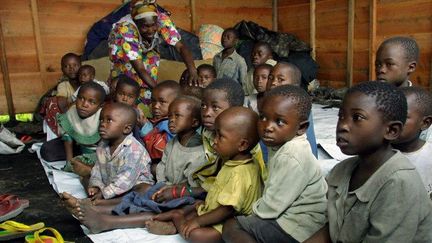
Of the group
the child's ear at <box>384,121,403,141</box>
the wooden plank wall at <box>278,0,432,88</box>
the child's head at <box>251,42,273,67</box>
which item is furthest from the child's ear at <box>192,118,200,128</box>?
the wooden plank wall at <box>278,0,432,88</box>

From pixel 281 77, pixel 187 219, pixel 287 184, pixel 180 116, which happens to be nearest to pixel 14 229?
pixel 187 219

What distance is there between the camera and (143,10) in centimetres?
320

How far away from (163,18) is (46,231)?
7.04 feet

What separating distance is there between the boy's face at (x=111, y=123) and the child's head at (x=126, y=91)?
2.11ft

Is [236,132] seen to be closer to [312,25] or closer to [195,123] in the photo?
[195,123]

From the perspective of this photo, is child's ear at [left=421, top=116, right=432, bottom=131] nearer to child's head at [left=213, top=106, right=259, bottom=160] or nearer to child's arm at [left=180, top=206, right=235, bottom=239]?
child's head at [left=213, top=106, right=259, bottom=160]

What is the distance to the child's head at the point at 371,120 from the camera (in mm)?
1241

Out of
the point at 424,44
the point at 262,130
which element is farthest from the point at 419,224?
the point at 424,44

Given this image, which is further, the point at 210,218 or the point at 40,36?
the point at 40,36

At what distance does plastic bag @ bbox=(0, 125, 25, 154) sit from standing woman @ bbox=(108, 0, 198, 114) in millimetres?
1149

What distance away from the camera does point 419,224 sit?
1234mm

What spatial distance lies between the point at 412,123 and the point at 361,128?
26.7 inches

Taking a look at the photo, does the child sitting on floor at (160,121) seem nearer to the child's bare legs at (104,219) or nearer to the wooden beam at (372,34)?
the child's bare legs at (104,219)

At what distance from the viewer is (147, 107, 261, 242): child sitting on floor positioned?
1.74 meters
